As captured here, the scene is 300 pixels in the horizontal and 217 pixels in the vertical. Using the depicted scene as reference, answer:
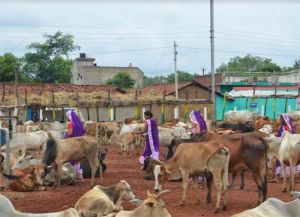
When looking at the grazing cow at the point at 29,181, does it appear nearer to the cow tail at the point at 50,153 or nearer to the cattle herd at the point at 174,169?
the cattle herd at the point at 174,169

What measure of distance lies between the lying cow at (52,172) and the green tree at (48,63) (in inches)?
1544

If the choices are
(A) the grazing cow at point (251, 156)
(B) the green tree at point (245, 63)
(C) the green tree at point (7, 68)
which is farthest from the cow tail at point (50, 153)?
(B) the green tree at point (245, 63)

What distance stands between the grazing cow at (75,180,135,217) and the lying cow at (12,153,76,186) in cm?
384

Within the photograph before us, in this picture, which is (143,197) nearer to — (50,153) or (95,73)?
(50,153)

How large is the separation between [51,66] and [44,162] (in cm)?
4122

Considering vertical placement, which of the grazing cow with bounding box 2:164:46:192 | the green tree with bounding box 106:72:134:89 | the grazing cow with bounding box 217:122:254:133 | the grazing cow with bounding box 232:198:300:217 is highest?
the green tree with bounding box 106:72:134:89

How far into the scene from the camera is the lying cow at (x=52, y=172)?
549 inches

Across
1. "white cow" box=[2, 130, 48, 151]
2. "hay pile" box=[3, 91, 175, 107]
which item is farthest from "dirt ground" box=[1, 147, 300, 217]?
"hay pile" box=[3, 91, 175, 107]

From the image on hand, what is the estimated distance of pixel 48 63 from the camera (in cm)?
5453

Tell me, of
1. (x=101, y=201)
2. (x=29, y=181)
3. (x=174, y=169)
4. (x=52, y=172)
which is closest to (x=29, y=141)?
(x=52, y=172)

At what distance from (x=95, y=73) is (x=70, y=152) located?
45184 millimetres

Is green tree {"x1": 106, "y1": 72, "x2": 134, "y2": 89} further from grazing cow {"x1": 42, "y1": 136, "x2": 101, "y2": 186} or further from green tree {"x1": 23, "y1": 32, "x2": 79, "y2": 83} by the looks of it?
grazing cow {"x1": 42, "y1": 136, "x2": 101, "y2": 186}

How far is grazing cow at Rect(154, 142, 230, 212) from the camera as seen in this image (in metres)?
11.1

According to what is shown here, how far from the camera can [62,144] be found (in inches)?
559
